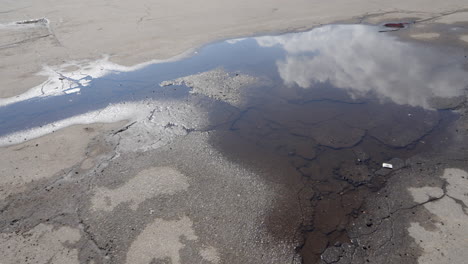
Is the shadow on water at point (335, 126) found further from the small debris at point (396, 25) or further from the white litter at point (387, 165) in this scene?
the small debris at point (396, 25)

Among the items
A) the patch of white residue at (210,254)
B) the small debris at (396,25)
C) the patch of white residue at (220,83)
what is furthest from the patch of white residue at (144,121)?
the small debris at (396,25)

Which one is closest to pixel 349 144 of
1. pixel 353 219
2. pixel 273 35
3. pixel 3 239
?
pixel 353 219

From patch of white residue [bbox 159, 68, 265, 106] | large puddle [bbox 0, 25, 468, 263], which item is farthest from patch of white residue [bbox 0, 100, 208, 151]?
patch of white residue [bbox 159, 68, 265, 106]

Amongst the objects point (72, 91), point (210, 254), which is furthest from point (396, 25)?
point (210, 254)

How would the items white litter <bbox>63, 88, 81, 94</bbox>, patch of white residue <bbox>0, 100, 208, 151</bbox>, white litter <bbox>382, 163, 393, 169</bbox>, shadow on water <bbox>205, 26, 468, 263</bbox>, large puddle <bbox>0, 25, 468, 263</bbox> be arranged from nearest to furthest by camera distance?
shadow on water <bbox>205, 26, 468, 263</bbox>
large puddle <bbox>0, 25, 468, 263</bbox>
white litter <bbox>382, 163, 393, 169</bbox>
patch of white residue <bbox>0, 100, 208, 151</bbox>
white litter <bbox>63, 88, 81, 94</bbox>

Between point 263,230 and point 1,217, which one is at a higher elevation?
point 1,217

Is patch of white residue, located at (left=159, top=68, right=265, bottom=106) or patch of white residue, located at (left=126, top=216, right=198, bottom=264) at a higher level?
patch of white residue, located at (left=159, top=68, right=265, bottom=106)

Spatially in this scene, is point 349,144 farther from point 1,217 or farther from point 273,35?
point 273,35

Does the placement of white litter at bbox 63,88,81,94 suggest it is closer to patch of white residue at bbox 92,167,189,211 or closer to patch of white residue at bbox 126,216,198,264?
patch of white residue at bbox 92,167,189,211

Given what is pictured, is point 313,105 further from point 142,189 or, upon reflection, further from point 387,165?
point 142,189
